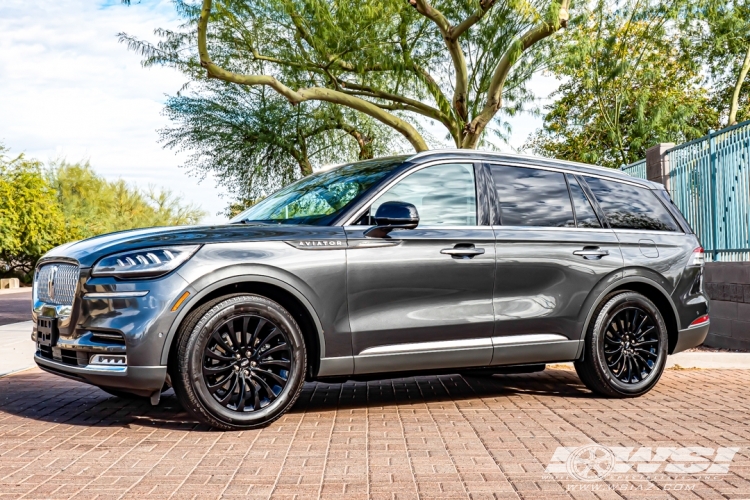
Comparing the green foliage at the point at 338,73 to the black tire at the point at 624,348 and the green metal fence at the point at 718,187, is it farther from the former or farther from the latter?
the black tire at the point at 624,348

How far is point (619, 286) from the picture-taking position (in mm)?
7492

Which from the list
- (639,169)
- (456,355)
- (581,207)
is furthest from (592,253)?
(639,169)

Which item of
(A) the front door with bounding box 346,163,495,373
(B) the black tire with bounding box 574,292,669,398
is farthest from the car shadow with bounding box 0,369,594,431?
(A) the front door with bounding box 346,163,495,373

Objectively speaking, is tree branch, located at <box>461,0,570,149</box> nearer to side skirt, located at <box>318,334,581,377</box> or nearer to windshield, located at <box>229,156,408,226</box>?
windshield, located at <box>229,156,408,226</box>

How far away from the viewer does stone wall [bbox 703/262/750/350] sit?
11.4 meters

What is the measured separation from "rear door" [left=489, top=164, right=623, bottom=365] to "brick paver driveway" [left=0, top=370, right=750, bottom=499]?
0.56 metres

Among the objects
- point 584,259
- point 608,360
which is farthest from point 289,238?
point 608,360

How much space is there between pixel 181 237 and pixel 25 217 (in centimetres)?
4159

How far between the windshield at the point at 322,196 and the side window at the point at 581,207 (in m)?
1.60

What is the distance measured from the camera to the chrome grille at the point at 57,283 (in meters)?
5.92

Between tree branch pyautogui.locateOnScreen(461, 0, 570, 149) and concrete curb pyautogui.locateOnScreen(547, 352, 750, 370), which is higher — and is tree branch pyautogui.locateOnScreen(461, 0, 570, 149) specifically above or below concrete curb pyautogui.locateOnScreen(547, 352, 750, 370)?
above

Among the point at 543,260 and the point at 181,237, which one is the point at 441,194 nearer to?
the point at 543,260

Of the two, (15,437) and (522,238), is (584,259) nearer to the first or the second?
(522,238)

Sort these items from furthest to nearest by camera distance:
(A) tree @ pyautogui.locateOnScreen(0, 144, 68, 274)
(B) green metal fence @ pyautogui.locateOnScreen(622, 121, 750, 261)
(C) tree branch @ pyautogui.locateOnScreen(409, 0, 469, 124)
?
(A) tree @ pyautogui.locateOnScreen(0, 144, 68, 274) < (C) tree branch @ pyautogui.locateOnScreen(409, 0, 469, 124) < (B) green metal fence @ pyautogui.locateOnScreen(622, 121, 750, 261)
